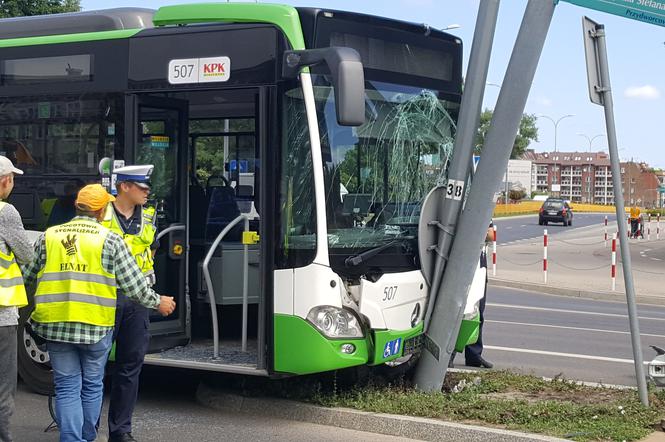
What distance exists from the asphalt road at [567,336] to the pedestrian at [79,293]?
458 cm

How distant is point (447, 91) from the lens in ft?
28.0

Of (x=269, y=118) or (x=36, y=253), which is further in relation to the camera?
(x=269, y=118)

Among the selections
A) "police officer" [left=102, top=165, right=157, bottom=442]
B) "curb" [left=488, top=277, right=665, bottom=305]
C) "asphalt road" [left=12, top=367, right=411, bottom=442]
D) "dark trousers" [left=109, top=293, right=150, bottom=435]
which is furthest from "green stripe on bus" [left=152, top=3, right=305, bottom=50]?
"curb" [left=488, top=277, right=665, bottom=305]

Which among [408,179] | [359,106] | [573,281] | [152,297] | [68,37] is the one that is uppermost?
[68,37]

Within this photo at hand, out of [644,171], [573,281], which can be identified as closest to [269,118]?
[573,281]

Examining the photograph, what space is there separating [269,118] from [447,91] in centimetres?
183

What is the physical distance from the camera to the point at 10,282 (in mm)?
5688

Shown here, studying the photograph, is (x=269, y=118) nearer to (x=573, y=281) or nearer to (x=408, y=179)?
(x=408, y=179)

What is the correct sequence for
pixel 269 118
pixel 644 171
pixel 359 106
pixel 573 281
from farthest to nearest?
pixel 644 171, pixel 573 281, pixel 269 118, pixel 359 106

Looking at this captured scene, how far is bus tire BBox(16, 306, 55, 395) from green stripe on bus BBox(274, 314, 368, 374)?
2386 millimetres

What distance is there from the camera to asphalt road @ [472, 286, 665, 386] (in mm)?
10555

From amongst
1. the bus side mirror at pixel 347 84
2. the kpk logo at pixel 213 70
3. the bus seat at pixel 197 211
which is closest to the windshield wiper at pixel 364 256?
the bus side mirror at pixel 347 84

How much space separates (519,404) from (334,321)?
156 cm

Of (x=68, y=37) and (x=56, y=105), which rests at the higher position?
(x=68, y=37)
